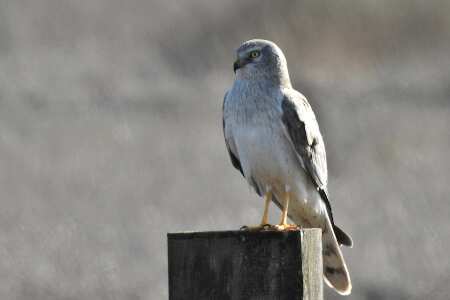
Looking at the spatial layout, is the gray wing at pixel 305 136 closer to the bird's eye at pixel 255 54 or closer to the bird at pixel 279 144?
the bird at pixel 279 144

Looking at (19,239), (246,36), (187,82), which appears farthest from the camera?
(246,36)

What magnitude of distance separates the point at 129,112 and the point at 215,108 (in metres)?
1.01

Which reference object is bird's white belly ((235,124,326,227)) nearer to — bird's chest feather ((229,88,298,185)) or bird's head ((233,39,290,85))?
bird's chest feather ((229,88,298,185))

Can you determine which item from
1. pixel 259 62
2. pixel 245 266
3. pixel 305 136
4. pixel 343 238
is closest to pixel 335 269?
pixel 343 238

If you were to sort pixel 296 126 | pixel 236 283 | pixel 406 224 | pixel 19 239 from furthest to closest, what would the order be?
pixel 406 224 < pixel 19 239 < pixel 296 126 < pixel 236 283

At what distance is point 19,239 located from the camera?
10.1 meters

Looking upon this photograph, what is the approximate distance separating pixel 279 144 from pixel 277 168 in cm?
13

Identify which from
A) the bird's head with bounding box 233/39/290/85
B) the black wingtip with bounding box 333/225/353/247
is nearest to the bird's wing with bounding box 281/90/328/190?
the bird's head with bounding box 233/39/290/85

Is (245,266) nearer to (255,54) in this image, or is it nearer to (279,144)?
(279,144)

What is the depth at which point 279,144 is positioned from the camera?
19.6 ft

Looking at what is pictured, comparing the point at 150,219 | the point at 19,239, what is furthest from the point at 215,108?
the point at 19,239

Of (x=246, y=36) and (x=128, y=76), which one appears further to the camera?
(x=246, y=36)

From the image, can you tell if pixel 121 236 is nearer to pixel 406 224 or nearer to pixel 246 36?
pixel 406 224

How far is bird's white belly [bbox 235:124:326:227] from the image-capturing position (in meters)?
5.94
